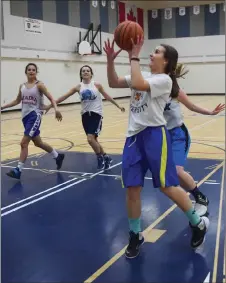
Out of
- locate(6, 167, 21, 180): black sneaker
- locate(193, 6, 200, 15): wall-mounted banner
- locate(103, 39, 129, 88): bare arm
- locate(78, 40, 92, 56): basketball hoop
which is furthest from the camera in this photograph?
locate(193, 6, 200, 15): wall-mounted banner


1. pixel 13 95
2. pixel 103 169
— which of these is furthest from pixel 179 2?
pixel 103 169

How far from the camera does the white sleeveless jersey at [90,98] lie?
6648 millimetres

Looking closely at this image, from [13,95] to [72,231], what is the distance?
15.2 metres

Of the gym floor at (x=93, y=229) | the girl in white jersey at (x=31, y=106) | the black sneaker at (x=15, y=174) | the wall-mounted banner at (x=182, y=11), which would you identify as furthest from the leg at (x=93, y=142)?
the wall-mounted banner at (x=182, y=11)

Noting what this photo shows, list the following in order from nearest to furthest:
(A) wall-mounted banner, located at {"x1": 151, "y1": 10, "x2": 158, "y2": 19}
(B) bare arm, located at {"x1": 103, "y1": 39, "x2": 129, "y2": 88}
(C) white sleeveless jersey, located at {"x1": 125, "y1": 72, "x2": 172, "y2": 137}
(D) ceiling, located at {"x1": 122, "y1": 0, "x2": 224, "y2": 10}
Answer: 1. (C) white sleeveless jersey, located at {"x1": 125, "y1": 72, "x2": 172, "y2": 137}
2. (B) bare arm, located at {"x1": 103, "y1": 39, "x2": 129, "y2": 88}
3. (D) ceiling, located at {"x1": 122, "y1": 0, "x2": 224, "y2": 10}
4. (A) wall-mounted banner, located at {"x1": 151, "y1": 10, "x2": 158, "y2": 19}

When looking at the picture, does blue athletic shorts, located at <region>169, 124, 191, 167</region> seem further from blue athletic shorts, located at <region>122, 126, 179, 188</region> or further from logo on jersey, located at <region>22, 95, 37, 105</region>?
logo on jersey, located at <region>22, 95, 37, 105</region>

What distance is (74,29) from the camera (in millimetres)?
21828

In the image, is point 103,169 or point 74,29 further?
point 74,29

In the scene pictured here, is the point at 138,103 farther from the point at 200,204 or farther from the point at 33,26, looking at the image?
the point at 33,26

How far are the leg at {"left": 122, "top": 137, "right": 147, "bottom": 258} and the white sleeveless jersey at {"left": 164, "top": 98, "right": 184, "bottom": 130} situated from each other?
87 cm

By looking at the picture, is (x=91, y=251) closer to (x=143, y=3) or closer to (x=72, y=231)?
(x=72, y=231)

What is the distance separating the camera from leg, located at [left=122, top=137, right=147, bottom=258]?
3229mm

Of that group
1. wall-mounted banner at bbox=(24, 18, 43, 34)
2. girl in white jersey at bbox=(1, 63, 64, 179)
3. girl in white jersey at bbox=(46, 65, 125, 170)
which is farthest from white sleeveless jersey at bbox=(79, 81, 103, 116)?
wall-mounted banner at bbox=(24, 18, 43, 34)

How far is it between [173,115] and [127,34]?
112cm
